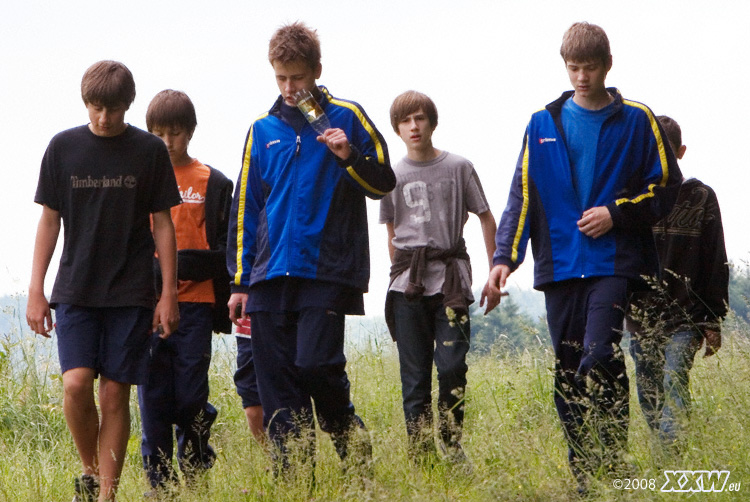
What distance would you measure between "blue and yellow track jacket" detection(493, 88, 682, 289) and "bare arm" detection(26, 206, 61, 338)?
2123 millimetres

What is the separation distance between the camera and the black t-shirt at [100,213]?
4.56 m

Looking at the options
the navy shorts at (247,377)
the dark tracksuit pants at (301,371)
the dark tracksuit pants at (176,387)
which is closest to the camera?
the dark tracksuit pants at (301,371)

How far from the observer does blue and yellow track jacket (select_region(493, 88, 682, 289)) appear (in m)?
4.39

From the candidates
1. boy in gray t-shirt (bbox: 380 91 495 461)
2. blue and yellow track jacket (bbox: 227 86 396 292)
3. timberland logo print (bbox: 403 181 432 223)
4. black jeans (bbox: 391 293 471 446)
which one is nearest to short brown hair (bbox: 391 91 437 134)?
boy in gray t-shirt (bbox: 380 91 495 461)

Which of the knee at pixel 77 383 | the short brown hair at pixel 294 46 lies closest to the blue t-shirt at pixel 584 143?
the short brown hair at pixel 294 46

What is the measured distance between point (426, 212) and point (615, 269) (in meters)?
1.40

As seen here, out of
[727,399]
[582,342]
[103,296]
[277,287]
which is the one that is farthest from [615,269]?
[103,296]

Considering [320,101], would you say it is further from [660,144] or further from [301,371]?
[660,144]

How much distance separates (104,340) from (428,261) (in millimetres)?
1799

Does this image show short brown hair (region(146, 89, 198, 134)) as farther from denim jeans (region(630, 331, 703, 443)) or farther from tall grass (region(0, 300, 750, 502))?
denim jeans (region(630, 331, 703, 443))

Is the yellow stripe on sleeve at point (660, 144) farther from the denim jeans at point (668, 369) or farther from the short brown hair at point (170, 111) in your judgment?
the short brown hair at point (170, 111)

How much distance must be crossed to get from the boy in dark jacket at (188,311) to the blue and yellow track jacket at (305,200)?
1.62 ft

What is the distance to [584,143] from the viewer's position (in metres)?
4.53

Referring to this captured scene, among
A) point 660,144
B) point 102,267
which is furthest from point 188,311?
point 660,144
